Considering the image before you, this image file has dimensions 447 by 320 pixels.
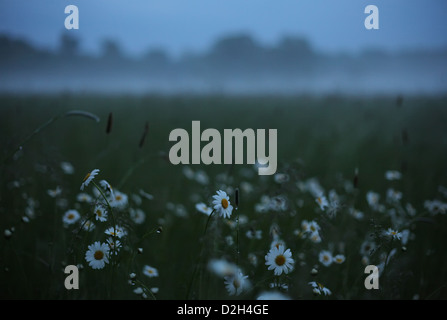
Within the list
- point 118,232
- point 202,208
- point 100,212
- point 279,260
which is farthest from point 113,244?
point 279,260

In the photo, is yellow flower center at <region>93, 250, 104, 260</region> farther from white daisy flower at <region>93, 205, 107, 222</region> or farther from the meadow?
white daisy flower at <region>93, 205, 107, 222</region>

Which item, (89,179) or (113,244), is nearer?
(89,179)

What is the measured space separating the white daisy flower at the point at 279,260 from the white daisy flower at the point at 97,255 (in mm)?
707

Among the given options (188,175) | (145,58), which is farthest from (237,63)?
(188,175)

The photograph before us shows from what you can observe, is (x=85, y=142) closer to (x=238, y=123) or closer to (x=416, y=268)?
(x=238, y=123)

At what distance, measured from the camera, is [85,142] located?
4328 mm

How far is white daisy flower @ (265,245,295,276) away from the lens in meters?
1.42

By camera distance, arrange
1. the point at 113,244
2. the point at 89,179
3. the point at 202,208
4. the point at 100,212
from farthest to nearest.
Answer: the point at 202,208 < the point at 100,212 < the point at 113,244 < the point at 89,179

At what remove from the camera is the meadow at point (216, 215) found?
1590 millimetres

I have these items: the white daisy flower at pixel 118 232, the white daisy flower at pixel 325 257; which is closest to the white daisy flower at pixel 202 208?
the white daisy flower at pixel 118 232

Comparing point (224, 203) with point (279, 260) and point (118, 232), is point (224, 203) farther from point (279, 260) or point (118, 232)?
point (118, 232)

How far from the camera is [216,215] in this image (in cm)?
158

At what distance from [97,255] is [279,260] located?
800mm
